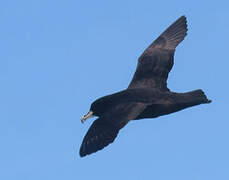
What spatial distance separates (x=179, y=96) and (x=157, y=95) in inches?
24.9

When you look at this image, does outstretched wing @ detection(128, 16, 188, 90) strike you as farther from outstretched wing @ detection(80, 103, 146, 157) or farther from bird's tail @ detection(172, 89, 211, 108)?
outstretched wing @ detection(80, 103, 146, 157)

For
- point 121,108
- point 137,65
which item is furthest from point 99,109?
point 137,65

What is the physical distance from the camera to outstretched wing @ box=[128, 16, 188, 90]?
2344 centimetres

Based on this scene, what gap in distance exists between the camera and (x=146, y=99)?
68.9ft

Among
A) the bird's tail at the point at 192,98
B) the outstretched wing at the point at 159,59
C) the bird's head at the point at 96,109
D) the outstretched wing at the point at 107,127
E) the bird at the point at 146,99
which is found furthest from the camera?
the outstretched wing at the point at 159,59

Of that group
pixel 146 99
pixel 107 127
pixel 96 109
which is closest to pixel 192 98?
pixel 146 99

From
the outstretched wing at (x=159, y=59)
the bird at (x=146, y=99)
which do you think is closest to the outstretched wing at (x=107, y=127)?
the bird at (x=146, y=99)

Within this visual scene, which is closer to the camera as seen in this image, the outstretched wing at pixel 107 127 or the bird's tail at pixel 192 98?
the outstretched wing at pixel 107 127

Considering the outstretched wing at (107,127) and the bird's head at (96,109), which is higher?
the bird's head at (96,109)

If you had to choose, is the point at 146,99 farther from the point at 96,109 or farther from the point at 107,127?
the point at 107,127

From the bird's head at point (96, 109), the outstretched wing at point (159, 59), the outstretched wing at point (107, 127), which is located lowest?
the outstretched wing at point (107, 127)

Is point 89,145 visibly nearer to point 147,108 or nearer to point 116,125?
point 116,125

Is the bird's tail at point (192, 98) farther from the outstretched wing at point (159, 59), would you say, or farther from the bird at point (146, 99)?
the outstretched wing at point (159, 59)

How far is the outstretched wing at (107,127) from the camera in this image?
1927cm
